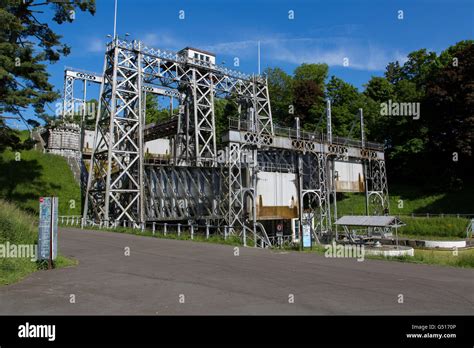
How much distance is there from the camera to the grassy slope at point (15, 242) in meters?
10.8

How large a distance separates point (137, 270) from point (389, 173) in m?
51.2

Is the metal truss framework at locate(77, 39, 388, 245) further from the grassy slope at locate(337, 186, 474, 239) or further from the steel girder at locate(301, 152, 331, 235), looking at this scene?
the grassy slope at locate(337, 186, 474, 239)

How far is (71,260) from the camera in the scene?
13.6 m

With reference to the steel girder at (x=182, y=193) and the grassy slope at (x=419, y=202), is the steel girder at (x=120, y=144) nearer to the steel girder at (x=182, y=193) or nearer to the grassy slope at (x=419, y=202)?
the steel girder at (x=182, y=193)

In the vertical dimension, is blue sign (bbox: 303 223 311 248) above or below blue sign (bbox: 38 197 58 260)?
below

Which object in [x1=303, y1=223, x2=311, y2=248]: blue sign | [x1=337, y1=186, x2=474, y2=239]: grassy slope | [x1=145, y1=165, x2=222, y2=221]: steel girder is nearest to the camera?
[x1=303, y1=223, x2=311, y2=248]: blue sign

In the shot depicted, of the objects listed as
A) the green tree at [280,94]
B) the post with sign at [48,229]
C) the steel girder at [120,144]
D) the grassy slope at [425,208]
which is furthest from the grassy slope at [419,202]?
the post with sign at [48,229]

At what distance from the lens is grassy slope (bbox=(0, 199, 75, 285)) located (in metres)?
10.8

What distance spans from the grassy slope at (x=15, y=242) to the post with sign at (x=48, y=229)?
1.41ft

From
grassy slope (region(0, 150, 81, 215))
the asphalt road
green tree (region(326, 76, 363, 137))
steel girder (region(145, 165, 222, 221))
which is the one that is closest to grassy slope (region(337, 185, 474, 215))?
green tree (region(326, 76, 363, 137))

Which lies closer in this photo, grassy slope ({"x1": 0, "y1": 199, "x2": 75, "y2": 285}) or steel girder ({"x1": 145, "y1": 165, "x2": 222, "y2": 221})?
grassy slope ({"x1": 0, "y1": 199, "x2": 75, "y2": 285})

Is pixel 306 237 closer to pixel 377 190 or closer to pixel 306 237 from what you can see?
pixel 306 237

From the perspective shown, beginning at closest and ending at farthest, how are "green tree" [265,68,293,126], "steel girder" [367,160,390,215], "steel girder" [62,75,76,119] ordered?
1. "steel girder" [367,160,390,215]
2. "steel girder" [62,75,76,119]
3. "green tree" [265,68,293,126]

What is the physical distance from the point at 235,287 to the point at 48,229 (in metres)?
5.88
